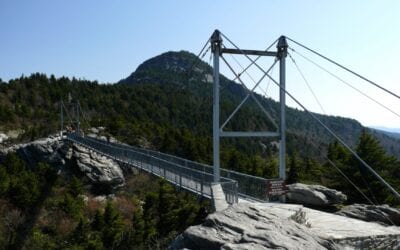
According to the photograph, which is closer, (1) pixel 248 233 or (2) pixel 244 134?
(1) pixel 248 233

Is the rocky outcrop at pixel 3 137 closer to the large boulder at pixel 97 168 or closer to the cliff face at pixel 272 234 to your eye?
the large boulder at pixel 97 168

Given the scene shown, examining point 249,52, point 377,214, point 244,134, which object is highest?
point 249,52

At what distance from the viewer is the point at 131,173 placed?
40531 mm

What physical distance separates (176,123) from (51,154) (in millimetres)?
45062

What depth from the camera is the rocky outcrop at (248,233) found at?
271 inches

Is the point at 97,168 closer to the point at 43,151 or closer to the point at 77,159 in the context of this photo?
the point at 77,159

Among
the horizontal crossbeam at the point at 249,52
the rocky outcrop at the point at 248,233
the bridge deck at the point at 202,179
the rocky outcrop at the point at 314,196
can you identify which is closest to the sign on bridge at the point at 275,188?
the bridge deck at the point at 202,179

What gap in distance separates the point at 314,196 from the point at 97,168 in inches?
1141

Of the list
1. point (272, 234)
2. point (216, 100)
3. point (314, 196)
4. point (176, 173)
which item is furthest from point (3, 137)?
point (272, 234)

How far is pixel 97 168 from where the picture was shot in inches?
1508

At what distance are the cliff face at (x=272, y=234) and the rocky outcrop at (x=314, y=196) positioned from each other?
326 centimetres

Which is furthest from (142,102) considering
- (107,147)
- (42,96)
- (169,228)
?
(169,228)

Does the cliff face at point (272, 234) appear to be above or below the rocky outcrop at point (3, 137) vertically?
below

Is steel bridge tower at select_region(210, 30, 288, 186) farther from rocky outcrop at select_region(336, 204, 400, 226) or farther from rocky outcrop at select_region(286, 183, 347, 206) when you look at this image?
rocky outcrop at select_region(336, 204, 400, 226)
